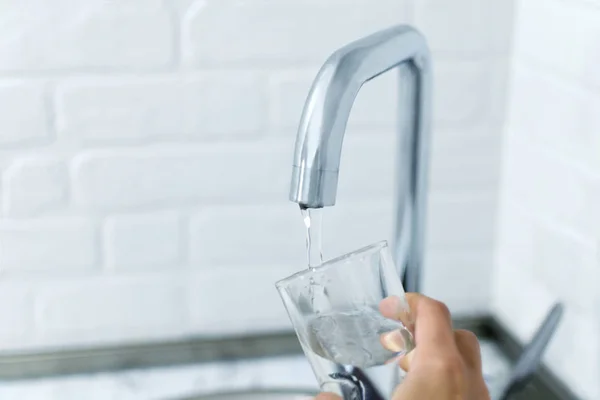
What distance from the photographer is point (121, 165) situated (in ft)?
2.51

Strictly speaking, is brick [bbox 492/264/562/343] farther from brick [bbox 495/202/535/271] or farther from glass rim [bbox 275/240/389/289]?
glass rim [bbox 275/240/389/289]

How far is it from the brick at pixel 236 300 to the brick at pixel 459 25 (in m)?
0.28

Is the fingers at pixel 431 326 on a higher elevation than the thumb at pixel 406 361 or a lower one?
higher

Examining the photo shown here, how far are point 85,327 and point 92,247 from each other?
0.29ft

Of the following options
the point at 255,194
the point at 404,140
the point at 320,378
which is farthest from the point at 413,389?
the point at 255,194

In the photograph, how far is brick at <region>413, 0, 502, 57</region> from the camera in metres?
0.77

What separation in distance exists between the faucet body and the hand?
0.09 metres

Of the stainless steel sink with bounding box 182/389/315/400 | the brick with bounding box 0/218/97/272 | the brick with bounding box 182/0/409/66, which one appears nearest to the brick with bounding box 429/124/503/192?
the brick with bounding box 182/0/409/66

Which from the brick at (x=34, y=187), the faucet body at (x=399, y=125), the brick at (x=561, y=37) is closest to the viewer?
the faucet body at (x=399, y=125)

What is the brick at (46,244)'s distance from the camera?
0.77 metres

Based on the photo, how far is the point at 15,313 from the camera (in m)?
0.79

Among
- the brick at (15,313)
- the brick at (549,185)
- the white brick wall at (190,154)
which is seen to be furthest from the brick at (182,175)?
the brick at (549,185)

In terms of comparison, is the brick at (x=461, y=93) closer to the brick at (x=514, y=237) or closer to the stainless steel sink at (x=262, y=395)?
the brick at (x=514, y=237)

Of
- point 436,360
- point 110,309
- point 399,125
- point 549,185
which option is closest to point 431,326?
point 436,360
